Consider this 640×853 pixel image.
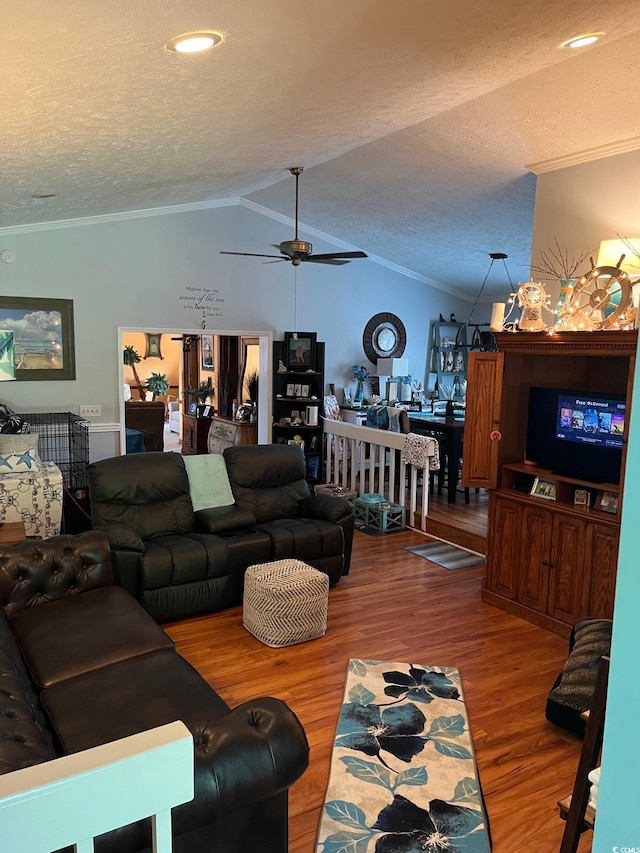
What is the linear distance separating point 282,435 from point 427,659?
15.2 feet

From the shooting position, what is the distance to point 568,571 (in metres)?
4.21

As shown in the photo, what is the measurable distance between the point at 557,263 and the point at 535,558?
7.34 ft

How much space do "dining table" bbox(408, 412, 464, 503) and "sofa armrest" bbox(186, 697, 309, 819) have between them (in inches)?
214

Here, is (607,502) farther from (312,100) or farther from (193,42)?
(193,42)

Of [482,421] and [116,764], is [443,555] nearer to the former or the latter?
[482,421]

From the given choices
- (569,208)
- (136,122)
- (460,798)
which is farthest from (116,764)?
(569,208)

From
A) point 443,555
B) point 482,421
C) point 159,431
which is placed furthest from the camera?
point 159,431

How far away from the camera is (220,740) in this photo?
1805 millimetres

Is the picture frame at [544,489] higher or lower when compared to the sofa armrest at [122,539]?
higher

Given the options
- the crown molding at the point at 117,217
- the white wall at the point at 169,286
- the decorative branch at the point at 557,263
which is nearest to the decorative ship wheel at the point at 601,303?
the decorative branch at the point at 557,263

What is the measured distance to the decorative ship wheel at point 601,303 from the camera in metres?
3.95

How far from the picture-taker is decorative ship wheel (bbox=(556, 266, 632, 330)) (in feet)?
12.9

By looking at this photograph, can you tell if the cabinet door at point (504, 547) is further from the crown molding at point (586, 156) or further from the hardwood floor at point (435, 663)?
the crown molding at point (586, 156)

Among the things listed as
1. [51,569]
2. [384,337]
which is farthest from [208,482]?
[384,337]
